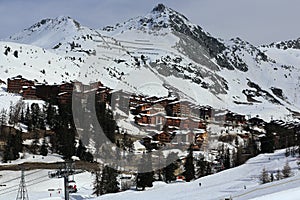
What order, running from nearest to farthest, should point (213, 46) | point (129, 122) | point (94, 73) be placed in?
point (129, 122) < point (94, 73) < point (213, 46)

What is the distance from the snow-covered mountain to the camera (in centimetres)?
2920

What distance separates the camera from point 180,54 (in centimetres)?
5197

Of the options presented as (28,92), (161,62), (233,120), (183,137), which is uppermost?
(161,62)

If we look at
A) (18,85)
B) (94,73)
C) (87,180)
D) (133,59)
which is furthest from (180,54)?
(87,180)

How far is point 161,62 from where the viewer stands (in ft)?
149

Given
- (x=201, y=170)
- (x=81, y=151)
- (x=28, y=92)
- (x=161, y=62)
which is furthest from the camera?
(x=161, y=62)

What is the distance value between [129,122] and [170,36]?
39556 mm

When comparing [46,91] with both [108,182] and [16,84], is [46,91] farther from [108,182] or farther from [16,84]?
[108,182]

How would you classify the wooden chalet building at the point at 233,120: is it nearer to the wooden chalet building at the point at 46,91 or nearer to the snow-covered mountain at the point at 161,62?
the snow-covered mountain at the point at 161,62

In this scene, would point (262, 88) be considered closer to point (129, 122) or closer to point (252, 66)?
point (252, 66)

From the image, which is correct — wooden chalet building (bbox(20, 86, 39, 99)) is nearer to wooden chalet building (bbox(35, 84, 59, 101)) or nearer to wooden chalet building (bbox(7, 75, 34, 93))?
wooden chalet building (bbox(35, 84, 59, 101))

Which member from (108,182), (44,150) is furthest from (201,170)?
→ (44,150)

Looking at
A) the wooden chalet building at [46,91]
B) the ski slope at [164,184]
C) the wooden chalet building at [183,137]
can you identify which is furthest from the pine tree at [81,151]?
the wooden chalet building at [46,91]

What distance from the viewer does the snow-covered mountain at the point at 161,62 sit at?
29203 millimetres
